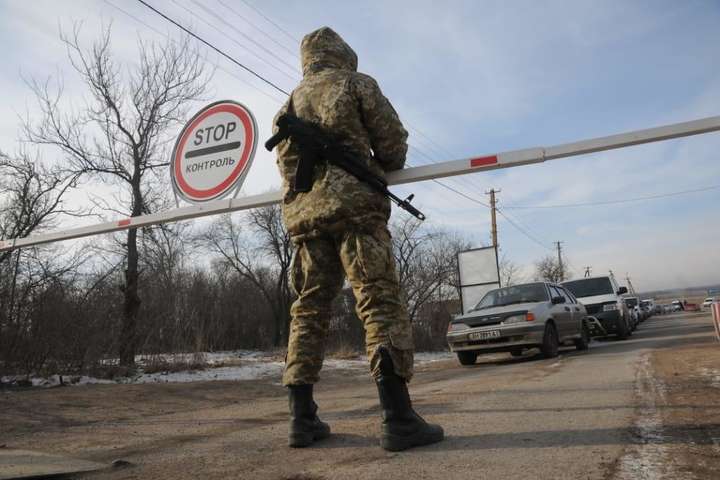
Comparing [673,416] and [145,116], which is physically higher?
[145,116]

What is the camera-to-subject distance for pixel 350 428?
129 inches

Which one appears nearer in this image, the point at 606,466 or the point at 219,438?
the point at 606,466

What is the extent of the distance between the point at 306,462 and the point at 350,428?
35.5 inches

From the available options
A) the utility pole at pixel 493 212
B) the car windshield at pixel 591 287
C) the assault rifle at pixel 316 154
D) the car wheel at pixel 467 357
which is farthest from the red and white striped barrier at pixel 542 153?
the utility pole at pixel 493 212

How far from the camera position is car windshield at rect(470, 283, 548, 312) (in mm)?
10367

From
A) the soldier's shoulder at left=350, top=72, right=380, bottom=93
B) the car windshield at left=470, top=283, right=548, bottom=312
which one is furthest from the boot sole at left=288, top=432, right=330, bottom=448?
the car windshield at left=470, top=283, right=548, bottom=312

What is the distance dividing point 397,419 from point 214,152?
118 inches

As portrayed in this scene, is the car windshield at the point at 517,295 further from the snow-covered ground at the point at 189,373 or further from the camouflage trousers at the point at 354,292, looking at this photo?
the camouflage trousers at the point at 354,292

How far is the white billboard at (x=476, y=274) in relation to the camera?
17.6 m

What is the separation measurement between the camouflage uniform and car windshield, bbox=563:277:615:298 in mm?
14438

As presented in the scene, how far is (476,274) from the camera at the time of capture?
1794 cm

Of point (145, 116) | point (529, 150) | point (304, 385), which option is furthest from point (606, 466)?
point (145, 116)

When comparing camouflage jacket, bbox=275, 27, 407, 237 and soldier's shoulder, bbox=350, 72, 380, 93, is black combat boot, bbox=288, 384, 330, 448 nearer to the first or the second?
camouflage jacket, bbox=275, 27, 407, 237

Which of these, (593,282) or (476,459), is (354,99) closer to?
(476,459)
